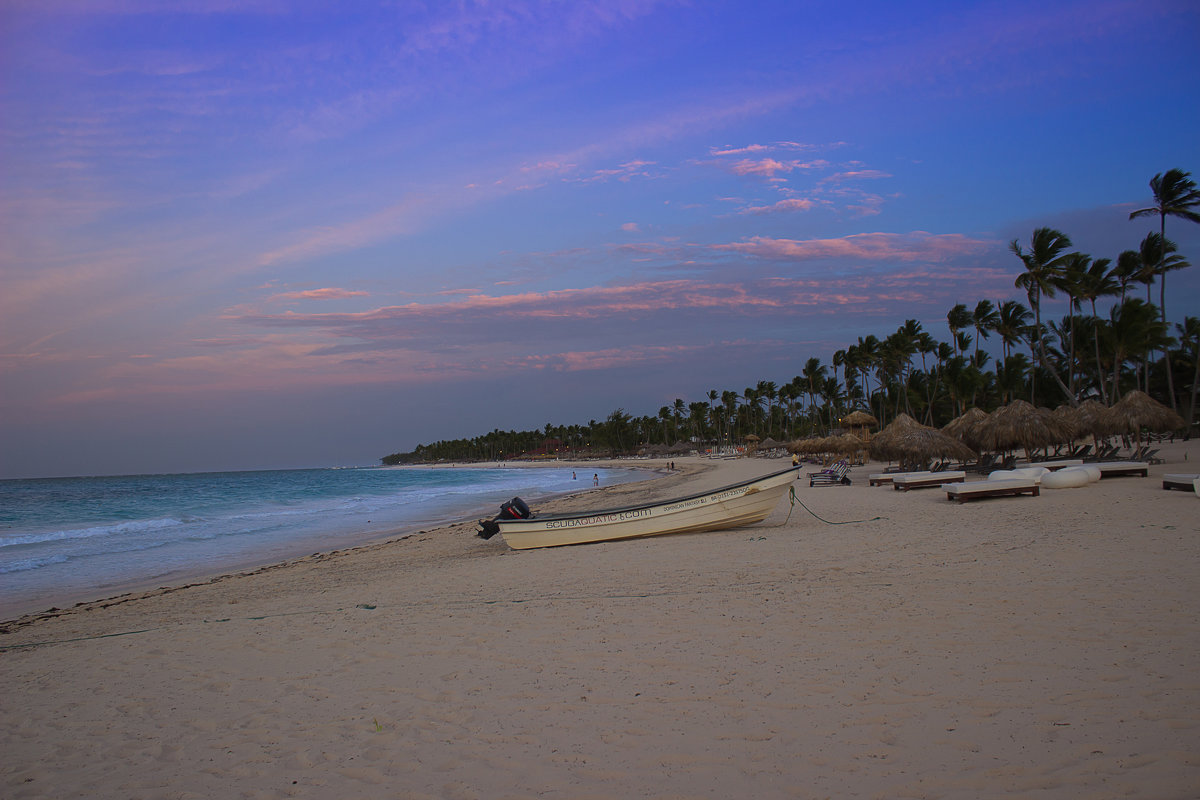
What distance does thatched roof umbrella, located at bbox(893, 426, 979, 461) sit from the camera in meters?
21.3

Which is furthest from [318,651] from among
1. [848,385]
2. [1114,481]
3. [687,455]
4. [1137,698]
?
[687,455]

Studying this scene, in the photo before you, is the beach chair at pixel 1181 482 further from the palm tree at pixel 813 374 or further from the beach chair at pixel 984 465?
the palm tree at pixel 813 374

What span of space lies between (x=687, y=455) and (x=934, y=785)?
3718 inches

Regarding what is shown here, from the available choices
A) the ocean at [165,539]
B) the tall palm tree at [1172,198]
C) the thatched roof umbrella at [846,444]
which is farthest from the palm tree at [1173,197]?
the ocean at [165,539]

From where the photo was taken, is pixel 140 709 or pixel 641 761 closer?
pixel 641 761

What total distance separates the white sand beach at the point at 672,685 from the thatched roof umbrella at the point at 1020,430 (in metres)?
13.0

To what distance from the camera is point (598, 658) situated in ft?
16.4

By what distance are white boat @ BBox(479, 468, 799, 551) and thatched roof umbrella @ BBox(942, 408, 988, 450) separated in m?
12.8

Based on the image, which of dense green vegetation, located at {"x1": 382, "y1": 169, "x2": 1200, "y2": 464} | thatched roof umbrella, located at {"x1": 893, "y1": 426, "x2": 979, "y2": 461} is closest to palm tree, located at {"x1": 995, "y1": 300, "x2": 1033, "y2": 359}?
dense green vegetation, located at {"x1": 382, "y1": 169, "x2": 1200, "y2": 464}

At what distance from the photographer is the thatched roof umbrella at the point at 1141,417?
19531 millimetres

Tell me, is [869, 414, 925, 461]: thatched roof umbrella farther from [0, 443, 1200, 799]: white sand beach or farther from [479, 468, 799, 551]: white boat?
[0, 443, 1200, 799]: white sand beach

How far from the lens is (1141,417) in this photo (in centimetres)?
1973

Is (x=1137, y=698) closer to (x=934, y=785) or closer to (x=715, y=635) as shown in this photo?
(x=934, y=785)

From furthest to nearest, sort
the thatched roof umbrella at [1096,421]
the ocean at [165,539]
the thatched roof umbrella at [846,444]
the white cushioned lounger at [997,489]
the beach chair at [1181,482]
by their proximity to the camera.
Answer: the thatched roof umbrella at [846,444] → the thatched roof umbrella at [1096,421] → the ocean at [165,539] → the white cushioned lounger at [997,489] → the beach chair at [1181,482]
